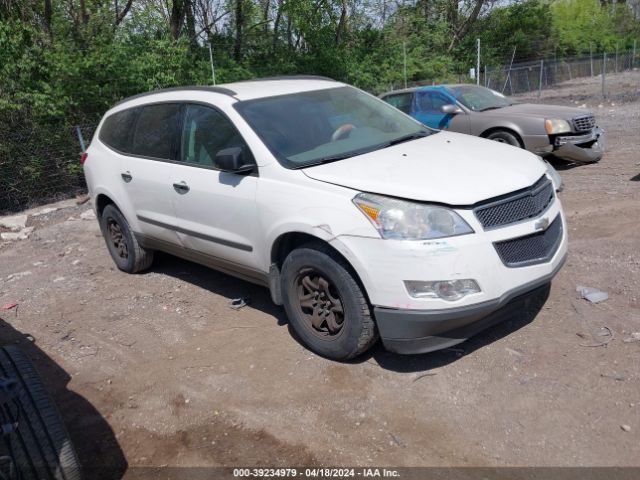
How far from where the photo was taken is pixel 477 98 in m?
9.85

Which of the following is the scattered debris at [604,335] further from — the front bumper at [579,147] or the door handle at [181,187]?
the front bumper at [579,147]

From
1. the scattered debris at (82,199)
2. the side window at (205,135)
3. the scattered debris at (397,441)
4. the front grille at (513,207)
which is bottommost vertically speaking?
the scattered debris at (397,441)

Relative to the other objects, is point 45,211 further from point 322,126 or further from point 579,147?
point 579,147

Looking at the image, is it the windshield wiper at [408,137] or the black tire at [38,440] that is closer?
the black tire at [38,440]

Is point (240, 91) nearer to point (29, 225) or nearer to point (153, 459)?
point (153, 459)

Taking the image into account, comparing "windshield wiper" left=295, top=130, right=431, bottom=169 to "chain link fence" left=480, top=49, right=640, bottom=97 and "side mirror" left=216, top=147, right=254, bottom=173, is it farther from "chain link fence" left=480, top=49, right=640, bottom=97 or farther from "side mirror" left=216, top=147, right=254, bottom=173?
"chain link fence" left=480, top=49, right=640, bottom=97

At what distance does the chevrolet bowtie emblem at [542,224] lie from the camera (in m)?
3.48

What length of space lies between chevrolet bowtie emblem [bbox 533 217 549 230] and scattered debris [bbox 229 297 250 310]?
2.53m

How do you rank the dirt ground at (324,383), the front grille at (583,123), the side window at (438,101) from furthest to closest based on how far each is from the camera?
1. the side window at (438,101)
2. the front grille at (583,123)
3. the dirt ground at (324,383)

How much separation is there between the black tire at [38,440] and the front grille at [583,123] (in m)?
8.11

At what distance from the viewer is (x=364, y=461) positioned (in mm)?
2934

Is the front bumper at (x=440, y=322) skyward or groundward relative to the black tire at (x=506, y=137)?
groundward

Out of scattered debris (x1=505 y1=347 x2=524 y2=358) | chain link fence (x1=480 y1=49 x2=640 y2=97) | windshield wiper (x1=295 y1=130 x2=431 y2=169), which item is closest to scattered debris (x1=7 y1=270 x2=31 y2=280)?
windshield wiper (x1=295 y1=130 x2=431 y2=169)

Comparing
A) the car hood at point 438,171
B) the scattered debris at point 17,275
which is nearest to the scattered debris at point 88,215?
the scattered debris at point 17,275
